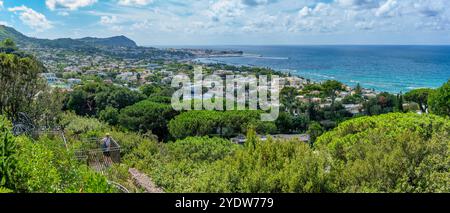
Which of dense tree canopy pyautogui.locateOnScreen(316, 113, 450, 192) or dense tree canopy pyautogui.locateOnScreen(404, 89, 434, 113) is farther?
dense tree canopy pyautogui.locateOnScreen(404, 89, 434, 113)

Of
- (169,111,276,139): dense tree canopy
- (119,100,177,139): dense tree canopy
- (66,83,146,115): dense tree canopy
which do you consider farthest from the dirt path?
(66,83,146,115): dense tree canopy

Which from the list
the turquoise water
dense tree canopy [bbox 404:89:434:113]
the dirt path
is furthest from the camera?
the turquoise water

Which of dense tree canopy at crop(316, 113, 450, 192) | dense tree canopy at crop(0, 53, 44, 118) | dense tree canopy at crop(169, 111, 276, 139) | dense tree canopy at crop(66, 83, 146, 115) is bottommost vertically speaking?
dense tree canopy at crop(169, 111, 276, 139)

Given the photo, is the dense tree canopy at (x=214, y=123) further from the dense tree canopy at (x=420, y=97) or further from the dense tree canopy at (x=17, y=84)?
the dense tree canopy at (x=420, y=97)

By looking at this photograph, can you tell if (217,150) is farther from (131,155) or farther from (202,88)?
(202,88)

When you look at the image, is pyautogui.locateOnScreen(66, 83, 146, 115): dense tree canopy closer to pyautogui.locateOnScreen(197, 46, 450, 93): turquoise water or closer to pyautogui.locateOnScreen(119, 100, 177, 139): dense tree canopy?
pyautogui.locateOnScreen(119, 100, 177, 139): dense tree canopy

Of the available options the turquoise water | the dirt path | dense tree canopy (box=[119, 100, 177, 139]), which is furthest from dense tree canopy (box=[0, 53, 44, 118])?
the turquoise water

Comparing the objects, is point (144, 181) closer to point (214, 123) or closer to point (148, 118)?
point (214, 123)

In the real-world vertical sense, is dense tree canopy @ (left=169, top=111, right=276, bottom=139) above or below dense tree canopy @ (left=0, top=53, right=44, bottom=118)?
below

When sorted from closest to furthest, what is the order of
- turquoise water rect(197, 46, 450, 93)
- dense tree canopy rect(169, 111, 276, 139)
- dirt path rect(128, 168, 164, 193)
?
dirt path rect(128, 168, 164, 193)
dense tree canopy rect(169, 111, 276, 139)
turquoise water rect(197, 46, 450, 93)
